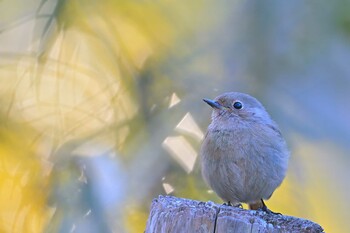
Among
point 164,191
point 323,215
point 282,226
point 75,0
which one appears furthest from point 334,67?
point 282,226

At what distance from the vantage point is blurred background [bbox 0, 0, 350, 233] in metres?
5.12

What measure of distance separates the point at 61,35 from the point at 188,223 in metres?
3.01

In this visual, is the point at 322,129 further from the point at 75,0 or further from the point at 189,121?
the point at 75,0

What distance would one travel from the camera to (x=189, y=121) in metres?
5.41

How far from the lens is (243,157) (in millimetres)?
4289

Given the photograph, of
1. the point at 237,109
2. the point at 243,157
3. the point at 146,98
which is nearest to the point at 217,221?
the point at 243,157

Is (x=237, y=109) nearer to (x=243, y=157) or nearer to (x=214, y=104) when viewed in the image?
(x=214, y=104)

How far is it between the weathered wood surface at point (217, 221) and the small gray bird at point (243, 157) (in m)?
1.30

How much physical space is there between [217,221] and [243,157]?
1.41 meters

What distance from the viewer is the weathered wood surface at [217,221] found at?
9.48 feet

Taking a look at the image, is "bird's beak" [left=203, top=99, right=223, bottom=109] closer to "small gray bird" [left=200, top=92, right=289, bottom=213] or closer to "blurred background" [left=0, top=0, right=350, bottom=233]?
"small gray bird" [left=200, top=92, right=289, bottom=213]

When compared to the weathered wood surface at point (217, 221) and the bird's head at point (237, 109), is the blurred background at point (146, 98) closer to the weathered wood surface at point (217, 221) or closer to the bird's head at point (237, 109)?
the bird's head at point (237, 109)

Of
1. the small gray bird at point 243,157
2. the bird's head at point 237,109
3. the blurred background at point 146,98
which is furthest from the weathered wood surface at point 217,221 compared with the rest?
the blurred background at point 146,98

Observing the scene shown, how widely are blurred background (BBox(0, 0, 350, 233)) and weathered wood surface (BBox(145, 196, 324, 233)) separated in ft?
6.63
